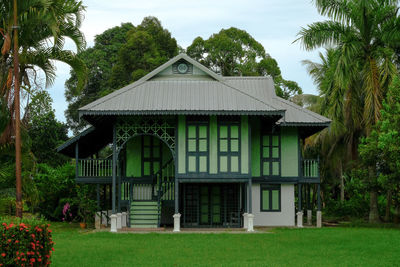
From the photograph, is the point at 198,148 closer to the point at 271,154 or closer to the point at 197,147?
the point at 197,147

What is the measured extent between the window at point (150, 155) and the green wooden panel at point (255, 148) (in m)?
4.24

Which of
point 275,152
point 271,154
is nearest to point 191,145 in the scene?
point 271,154

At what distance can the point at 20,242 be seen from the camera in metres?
11.6

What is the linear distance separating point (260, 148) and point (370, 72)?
617cm

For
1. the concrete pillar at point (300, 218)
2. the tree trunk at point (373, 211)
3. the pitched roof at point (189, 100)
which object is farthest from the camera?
the tree trunk at point (373, 211)

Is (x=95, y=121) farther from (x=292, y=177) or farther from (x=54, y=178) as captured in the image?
(x=292, y=177)

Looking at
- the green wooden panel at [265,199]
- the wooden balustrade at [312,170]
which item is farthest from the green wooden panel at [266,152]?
the wooden balustrade at [312,170]

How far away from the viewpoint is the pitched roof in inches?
Result: 971

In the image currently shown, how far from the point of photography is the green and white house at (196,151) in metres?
25.2

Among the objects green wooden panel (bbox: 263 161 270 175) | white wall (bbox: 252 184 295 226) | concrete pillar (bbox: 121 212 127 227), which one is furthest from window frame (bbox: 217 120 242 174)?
concrete pillar (bbox: 121 212 127 227)

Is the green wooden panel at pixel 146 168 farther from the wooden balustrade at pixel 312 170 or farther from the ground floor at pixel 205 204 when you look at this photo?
the wooden balustrade at pixel 312 170

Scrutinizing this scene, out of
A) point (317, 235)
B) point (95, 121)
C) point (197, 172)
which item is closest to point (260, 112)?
point (197, 172)

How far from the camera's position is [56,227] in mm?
27562

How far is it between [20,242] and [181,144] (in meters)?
14.1
